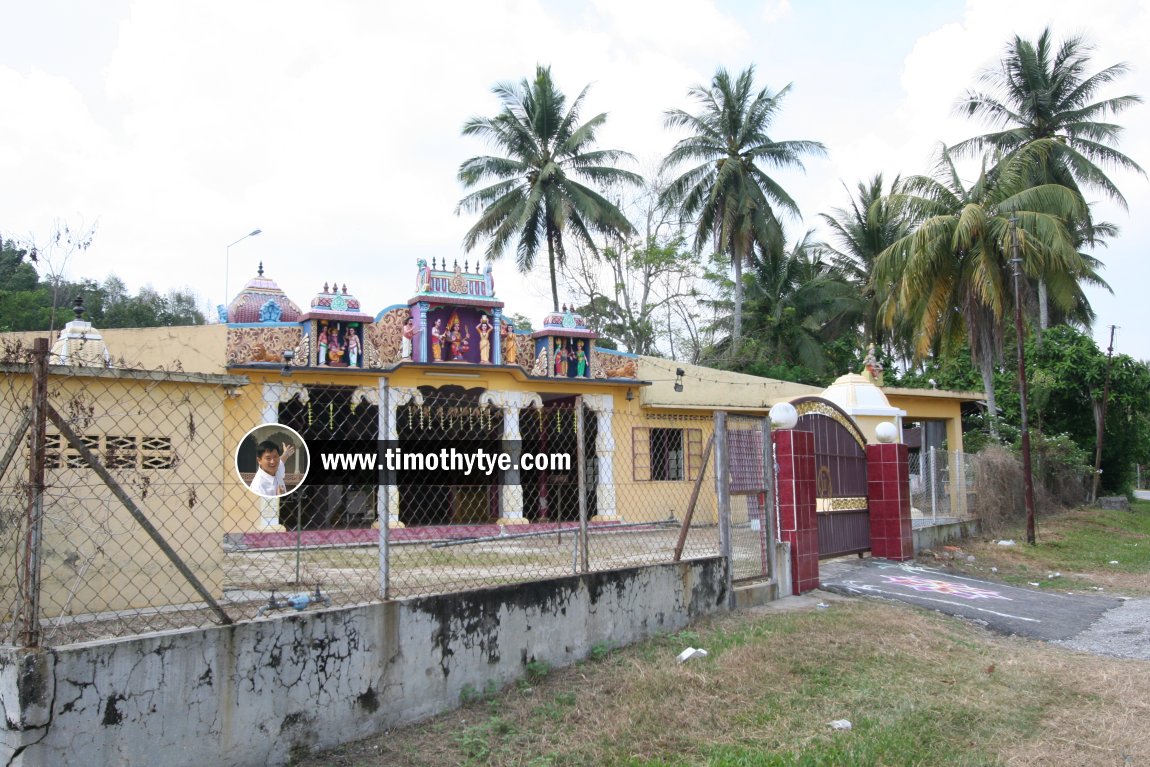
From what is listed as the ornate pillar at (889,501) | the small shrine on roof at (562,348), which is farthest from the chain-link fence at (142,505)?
the small shrine on roof at (562,348)

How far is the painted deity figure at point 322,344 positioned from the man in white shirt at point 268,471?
11.5 metres

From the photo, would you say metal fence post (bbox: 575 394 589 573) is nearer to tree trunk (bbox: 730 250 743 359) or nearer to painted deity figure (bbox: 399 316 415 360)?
painted deity figure (bbox: 399 316 415 360)

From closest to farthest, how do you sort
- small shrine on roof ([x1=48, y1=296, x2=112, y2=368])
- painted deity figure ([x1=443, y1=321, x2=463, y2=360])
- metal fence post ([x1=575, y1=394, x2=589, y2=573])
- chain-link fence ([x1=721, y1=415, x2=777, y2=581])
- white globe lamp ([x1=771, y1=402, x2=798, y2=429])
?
metal fence post ([x1=575, y1=394, x2=589, y2=573]) → chain-link fence ([x1=721, y1=415, x2=777, y2=581]) → white globe lamp ([x1=771, y1=402, x2=798, y2=429]) → small shrine on roof ([x1=48, y1=296, x2=112, y2=368]) → painted deity figure ([x1=443, y1=321, x2=463, y2=360])

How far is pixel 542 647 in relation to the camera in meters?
6.11

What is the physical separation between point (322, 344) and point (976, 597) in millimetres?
11941

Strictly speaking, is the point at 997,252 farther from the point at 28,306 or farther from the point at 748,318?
the point at 28,306

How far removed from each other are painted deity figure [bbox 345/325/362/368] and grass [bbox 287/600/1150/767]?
454 inches

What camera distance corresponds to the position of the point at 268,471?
6008 mm

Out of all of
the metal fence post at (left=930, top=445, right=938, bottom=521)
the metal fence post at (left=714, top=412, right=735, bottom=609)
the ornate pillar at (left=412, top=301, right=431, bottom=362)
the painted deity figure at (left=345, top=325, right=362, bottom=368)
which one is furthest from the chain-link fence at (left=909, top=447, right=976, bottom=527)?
the painted deity figure at (left=345, top=325, right=362, bottom=368)

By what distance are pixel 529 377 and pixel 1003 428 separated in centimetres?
1406

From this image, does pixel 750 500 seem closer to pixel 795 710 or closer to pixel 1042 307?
pixel 795 710

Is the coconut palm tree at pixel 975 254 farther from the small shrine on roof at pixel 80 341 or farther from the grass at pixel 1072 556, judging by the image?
the small shrine on roof at pixel 80 341

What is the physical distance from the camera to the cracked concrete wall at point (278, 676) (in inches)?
148

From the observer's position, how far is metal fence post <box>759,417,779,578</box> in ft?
29.9
